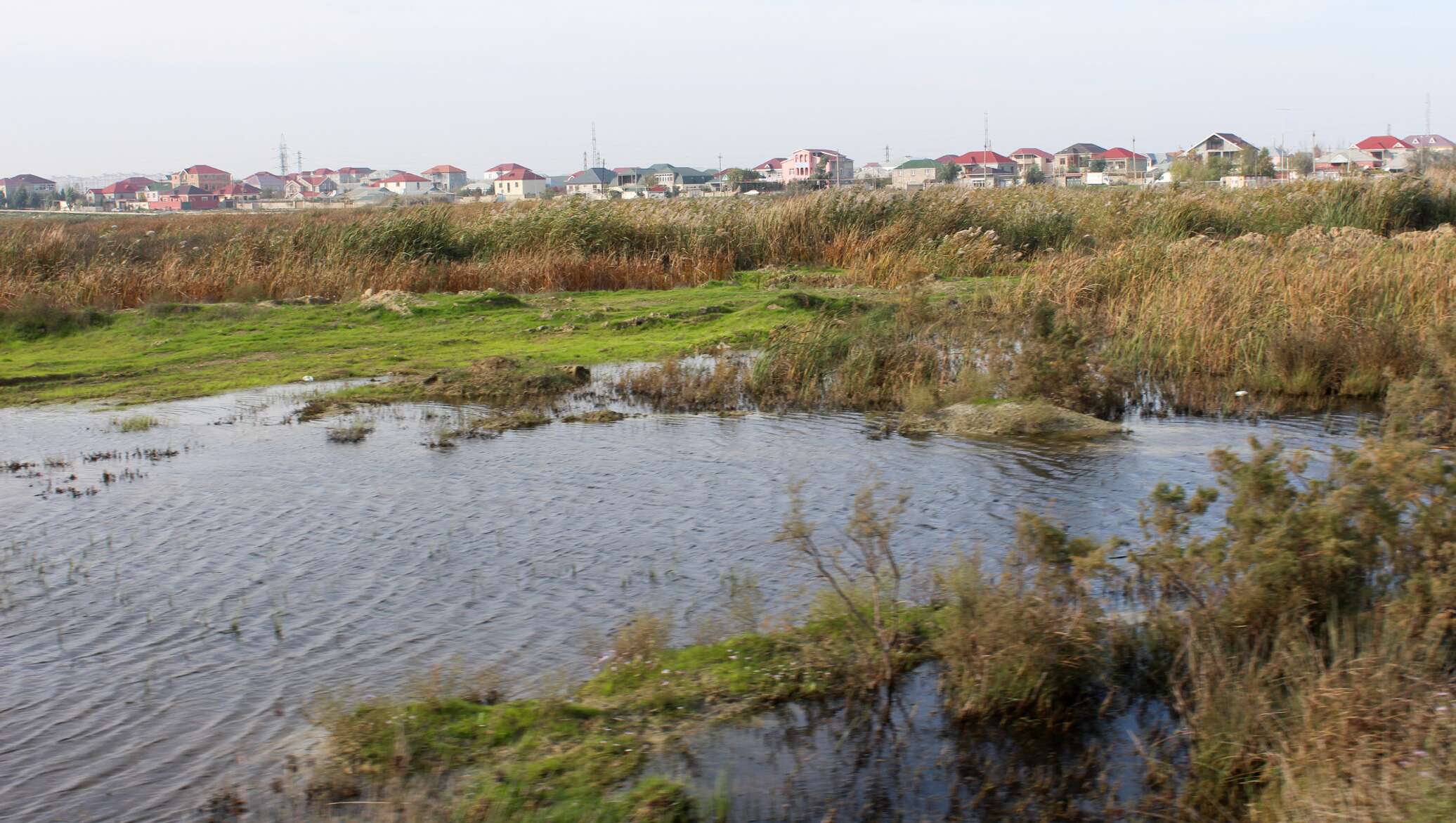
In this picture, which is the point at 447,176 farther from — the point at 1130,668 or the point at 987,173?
the point at 1130,668

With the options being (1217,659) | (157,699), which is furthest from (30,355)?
(1217,659)

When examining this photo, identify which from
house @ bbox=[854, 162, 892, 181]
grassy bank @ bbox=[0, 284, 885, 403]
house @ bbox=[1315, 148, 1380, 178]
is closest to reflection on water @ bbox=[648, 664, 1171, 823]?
grassy bank @ bbox=[0, 284, 885, 403]

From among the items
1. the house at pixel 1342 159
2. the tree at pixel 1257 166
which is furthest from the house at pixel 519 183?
the tree at pixel 1257 166

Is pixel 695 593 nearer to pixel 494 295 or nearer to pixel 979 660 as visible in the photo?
pixel 979 660

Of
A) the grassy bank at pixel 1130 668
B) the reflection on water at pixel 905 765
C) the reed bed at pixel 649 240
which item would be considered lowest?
the reflection on water at pixel 905 765

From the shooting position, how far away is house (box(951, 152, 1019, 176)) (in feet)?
311

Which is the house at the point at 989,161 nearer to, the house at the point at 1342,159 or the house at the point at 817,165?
the house at the point at 817,165

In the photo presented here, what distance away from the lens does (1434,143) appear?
67.8 meters

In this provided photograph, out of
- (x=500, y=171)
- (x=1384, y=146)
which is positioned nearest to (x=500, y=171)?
(x=500, y=171)

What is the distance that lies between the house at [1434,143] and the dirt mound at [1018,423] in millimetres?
53587

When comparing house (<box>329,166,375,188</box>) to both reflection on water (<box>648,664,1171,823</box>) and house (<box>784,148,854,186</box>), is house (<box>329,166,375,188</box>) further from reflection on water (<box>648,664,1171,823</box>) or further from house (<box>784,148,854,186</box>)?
reflection on water (<box>648,664,1171,823</box>)

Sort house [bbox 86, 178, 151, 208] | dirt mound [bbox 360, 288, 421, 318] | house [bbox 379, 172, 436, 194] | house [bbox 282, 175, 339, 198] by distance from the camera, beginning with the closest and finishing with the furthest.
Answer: dirt mound [bbox 360, 288, 421, 318]
house [bbox 86, 178, 151, 208]
house [bbox 282, 175, 339, 198]
house [bbox 379, 172, 436, 194]

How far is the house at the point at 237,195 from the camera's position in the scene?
9469cm

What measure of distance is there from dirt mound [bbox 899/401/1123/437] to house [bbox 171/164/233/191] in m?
120
